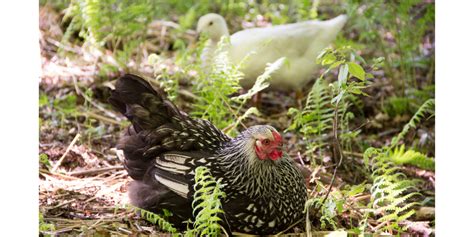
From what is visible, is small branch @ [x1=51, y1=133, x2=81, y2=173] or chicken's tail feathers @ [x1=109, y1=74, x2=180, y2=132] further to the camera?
small branch @ [x1=51, y1=133, x2=81, y2=173]

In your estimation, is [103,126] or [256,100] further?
[256,100]

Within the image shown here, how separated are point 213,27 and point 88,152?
0.99 meters

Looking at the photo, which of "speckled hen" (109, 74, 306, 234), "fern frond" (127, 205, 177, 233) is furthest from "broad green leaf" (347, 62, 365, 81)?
"fern frond" (127, 205, 177, 233)

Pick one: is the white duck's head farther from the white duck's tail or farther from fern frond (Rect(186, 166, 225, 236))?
fern frond (Rect(186, 166, 225, 236))

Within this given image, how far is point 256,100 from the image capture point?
119 inches

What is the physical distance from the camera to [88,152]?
2.40 m

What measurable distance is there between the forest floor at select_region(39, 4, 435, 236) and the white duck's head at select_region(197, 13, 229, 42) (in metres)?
0.31

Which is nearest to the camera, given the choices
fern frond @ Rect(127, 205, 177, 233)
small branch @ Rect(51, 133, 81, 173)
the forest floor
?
fern frond @ Rect(127, 205, 177, 233)

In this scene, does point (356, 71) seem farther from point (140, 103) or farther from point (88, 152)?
point (88, 152)

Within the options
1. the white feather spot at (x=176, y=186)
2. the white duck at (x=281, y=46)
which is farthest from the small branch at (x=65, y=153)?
the white duck at (x=281, y=46)

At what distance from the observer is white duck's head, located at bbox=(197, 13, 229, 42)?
3.10 meters
